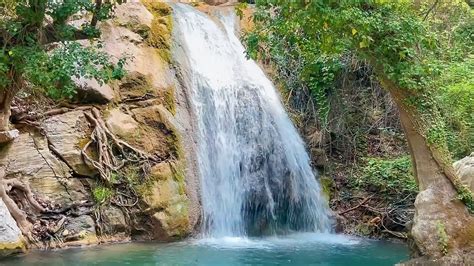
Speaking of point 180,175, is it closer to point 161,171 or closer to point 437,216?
point 161,171

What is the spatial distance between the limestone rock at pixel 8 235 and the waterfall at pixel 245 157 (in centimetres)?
361

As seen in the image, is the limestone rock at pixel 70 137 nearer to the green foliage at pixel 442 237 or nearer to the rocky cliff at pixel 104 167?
the rocky cliff at pixel 104 167

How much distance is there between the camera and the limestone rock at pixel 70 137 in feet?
32.1

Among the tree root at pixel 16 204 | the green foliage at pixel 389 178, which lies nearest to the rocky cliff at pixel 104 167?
the tree root at pixel 16 204

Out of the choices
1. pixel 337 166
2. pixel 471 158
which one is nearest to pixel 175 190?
pixel 337 166

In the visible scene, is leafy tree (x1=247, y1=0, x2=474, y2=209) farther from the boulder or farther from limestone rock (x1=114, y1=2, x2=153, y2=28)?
limestone rock (x1=114, y1=2, x2=153, y2=28)

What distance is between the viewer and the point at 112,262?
788cm

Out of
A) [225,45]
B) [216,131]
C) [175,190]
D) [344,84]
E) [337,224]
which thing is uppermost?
[225,45]

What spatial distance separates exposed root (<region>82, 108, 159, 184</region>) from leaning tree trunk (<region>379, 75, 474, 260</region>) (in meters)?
4.95

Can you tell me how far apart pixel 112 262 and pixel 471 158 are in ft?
19.0

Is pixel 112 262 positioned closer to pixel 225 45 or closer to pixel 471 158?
pixel 471 158

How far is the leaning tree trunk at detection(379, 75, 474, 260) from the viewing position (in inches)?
279

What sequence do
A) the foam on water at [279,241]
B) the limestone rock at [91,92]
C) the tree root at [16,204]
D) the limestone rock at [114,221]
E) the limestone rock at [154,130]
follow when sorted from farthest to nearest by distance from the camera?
the limestone rock at [154,130]
the limestone rock at [91,92]
the foam on water at [279,241]
the limestone rock at [114,221]
the tree root at [16,204]

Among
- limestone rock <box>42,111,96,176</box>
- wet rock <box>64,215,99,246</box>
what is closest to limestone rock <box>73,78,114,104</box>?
limestone rock <box>42,111,96,176</box>
